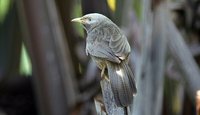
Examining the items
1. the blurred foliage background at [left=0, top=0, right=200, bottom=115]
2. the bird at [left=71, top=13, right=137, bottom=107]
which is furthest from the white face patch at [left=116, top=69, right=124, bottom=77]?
the blurred foliage background at [left=0, top=0, right=200, bottom=115]

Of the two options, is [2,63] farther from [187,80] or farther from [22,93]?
[187,80]

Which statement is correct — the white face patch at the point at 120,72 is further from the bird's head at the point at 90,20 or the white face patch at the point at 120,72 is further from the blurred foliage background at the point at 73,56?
the blurred foliage background at the point at 73,56

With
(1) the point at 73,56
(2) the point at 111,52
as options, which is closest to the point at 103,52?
(2) the point at 111,52

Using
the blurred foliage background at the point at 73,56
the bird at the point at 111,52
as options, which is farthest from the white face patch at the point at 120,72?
the blurred foliage background at the point at 73,56

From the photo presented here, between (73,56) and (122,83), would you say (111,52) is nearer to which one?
(122,83)

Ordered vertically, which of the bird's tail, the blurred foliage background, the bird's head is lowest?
the blurred foliage background

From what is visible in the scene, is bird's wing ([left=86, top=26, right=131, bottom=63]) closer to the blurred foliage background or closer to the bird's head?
the bird's head

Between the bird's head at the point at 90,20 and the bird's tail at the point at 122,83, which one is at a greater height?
the bird's head at the point at 90,20

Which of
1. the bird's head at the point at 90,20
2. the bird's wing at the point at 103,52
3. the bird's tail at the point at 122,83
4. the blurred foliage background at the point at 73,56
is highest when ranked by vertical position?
the bird's head at the point at 90,20

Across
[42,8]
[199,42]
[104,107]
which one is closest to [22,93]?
[42,8]
